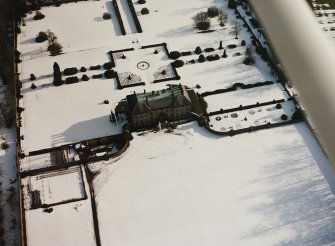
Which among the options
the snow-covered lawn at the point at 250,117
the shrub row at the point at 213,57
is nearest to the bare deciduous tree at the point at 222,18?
the shrub row at the point at 213,57

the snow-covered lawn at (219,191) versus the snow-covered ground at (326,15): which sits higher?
the snow-covered ground at (326,15)

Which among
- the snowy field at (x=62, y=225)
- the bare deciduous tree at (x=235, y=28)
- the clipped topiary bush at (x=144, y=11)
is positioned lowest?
the snowy field at (x=62, y=225)

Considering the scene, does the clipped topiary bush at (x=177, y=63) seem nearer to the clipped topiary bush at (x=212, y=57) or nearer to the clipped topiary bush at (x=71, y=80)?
the clipped topiary bush at (x=212, y=57)

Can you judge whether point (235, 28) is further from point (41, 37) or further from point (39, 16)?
point (39, 16)

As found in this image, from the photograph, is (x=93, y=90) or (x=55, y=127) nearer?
(x=55, y=127)

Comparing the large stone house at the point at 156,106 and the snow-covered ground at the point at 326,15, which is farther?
the snow-covered ground at the point at 326,15

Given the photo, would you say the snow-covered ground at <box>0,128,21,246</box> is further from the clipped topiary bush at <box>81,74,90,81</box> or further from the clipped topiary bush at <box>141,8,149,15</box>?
the clipped topiary bush at <box>141,8,149,15</box>

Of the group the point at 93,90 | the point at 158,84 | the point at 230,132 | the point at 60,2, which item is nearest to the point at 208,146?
the point at 230,132

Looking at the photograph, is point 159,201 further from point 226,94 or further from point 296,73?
point 296,73

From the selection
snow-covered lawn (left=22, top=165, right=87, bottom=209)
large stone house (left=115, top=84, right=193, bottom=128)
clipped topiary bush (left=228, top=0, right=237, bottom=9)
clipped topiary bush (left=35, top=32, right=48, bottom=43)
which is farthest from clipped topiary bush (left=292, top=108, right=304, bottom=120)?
clipped topiary bush (left=35, top=32, right=48, bottom=43)
